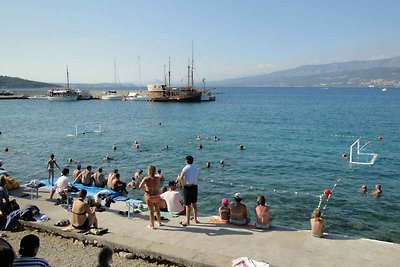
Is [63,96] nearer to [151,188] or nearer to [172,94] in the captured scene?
[172,94]

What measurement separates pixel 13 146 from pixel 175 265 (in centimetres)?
3426

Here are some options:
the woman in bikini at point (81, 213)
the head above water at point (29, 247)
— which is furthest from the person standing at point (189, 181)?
the head above water at point (29, 247)

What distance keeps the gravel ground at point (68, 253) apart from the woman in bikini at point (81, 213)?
48 centimetres

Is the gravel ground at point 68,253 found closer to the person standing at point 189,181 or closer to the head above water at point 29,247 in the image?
the person standing at point 189,181

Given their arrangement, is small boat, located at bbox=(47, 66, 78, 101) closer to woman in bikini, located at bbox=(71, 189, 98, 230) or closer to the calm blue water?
the calm blue water

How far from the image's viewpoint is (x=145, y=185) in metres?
9.98

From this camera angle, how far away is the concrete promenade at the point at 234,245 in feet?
27.5

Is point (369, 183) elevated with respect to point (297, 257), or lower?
lower

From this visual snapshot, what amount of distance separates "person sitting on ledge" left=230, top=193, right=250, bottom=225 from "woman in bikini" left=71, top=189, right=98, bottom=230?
13.8 ft

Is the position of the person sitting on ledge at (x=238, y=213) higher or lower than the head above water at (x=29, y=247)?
lower

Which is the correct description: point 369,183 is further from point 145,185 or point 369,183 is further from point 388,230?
point 145,185

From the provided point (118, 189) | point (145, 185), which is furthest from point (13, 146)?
point (145, 185)

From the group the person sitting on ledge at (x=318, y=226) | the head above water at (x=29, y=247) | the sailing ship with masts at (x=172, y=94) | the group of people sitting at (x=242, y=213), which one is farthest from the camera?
the sailing ship with masts at (x=172, y=94)

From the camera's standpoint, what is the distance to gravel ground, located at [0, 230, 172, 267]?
8828 mm
